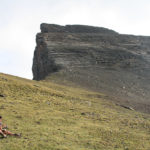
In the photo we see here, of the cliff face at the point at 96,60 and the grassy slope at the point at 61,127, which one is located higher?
the cliff face at the point at 96,60

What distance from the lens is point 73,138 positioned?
73.8 ft

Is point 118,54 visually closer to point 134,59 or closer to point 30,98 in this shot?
point 134,59

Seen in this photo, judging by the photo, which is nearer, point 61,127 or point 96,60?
point 61,127

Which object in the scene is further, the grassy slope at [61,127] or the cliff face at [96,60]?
the cliff face at [96,60]

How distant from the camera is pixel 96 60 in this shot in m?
100

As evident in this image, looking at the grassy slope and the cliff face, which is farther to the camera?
the cliff face

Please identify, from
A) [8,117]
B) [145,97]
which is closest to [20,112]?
[8,117]

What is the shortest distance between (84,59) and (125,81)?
67.5ft

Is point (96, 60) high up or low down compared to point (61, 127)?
up

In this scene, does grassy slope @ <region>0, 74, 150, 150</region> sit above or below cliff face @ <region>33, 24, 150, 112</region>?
below

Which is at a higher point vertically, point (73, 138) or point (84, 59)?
point (84, 59)

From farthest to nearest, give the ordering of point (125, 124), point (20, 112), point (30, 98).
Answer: point (30, 98), point (125, 124), point (20, 112)

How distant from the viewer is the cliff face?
261 ft

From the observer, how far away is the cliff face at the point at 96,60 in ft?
261
